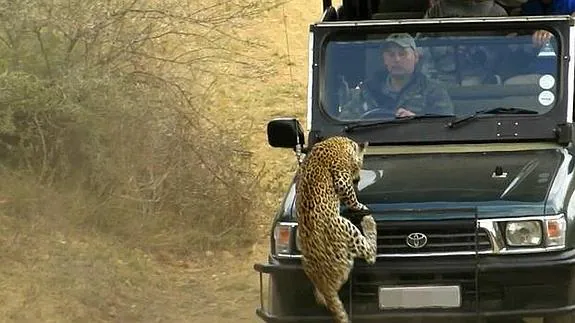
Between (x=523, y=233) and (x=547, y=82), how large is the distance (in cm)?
131

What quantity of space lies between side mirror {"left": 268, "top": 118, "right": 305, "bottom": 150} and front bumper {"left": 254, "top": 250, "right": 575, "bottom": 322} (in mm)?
980

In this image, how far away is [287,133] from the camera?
21.1 ft

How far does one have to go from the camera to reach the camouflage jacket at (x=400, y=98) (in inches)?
254

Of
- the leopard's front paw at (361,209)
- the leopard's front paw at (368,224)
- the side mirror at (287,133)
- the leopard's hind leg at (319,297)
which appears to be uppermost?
the side mirror at (287,133)

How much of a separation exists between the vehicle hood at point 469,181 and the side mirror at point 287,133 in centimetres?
41

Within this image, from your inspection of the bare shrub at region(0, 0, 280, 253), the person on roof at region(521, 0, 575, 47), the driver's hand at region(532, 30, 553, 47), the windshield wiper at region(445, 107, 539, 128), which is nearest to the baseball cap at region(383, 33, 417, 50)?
the windshield wiper at region(445, 107, 539, 128)

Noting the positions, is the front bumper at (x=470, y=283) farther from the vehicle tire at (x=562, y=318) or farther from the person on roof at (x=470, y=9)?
the person on roof at (x=470, y=9)

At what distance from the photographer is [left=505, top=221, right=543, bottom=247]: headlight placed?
17.5ft

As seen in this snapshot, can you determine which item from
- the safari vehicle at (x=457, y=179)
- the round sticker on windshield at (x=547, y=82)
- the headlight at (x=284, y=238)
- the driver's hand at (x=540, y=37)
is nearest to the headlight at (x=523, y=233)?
the safari vehicle at (x=457, y=179)

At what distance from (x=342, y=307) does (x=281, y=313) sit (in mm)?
379

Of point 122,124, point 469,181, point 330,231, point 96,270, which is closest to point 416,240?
point 330,231

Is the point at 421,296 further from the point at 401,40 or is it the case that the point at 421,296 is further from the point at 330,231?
the point at 401,40

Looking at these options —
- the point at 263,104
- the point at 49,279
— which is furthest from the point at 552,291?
the point at 263,104

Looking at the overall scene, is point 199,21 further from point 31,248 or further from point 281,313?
point 281,313
